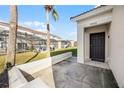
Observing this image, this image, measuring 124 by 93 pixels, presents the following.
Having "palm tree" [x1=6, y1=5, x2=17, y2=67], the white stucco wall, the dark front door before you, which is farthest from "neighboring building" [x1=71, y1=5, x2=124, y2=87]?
"palm tree" [x1=6, y1=5, x2=17, y2=67]

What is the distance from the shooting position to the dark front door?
8016 millimetres

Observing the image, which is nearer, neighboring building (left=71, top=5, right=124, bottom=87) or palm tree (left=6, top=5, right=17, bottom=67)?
palm tree (left=6, top=5, right=17, bottom=67)

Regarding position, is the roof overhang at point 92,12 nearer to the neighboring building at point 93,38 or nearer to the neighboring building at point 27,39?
the neighboring building at point 93,38

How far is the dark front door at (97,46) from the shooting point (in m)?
8.02

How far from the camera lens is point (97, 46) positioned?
27.2ft

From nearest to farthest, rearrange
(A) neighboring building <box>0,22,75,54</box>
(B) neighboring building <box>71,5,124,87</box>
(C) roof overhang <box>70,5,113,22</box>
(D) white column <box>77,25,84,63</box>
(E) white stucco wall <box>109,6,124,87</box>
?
1. (E) white stucco wall <box>109,6,124,87</box>
2. (C) roof overhang <box>70,5,113,22</box>
3. (B) neighboring building <box>71,5,124,87</box>
4. (A) neighboring building <box>0,22,75,54</box>
5. (D) white column <box>77,25,84,63</box>

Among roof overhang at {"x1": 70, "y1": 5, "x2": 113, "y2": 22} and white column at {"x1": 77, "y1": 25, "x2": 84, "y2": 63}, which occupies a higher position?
roof overhang at {"x1": 70, "y1": 5, "x2": 113, "y2": 22}

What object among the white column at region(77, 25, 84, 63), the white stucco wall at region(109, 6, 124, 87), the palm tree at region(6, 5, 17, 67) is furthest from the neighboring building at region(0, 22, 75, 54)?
the white stucco wall at region(109, 6, 124, 87)

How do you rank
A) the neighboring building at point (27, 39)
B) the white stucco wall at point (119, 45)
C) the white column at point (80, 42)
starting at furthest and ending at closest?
the white column at point (80, 42) < the neighboring building at point (27, 39) < the white stucco wall at point (119, 45)

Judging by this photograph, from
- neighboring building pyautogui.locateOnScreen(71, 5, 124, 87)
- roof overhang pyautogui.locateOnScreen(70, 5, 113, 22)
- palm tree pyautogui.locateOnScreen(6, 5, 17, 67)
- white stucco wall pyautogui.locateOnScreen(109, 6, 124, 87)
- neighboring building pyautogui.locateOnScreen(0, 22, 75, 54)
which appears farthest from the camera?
neighboring building pyautogui.locateOnScreen(0, 22, 75, 54)

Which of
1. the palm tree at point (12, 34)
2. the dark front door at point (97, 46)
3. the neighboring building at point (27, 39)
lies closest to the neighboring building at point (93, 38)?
the dark front door at point (97, 46)

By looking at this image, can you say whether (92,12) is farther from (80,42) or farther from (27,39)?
(27,39)

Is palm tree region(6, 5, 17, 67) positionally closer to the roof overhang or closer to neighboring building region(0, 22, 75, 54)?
neighboring building region(0, 22, 75, 54)

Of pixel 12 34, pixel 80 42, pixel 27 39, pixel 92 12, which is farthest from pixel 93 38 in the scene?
pixel 12 34
